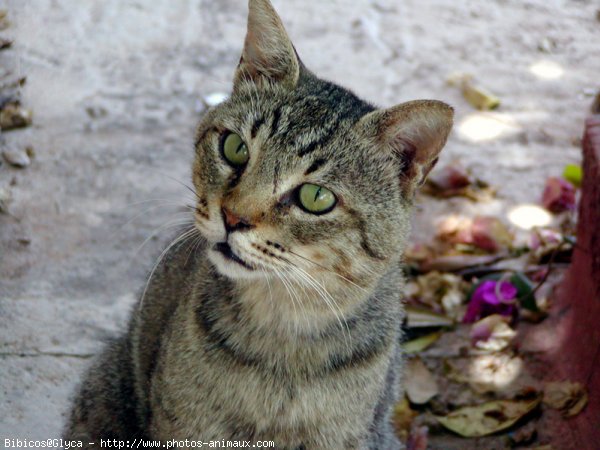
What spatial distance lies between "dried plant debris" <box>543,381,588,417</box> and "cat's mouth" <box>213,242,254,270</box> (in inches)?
70.2

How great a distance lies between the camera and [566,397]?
11.6ft

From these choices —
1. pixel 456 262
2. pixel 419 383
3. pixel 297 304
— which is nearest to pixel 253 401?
pixel 297 304

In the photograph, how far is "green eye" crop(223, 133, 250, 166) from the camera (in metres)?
2.65

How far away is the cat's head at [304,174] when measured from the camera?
98.1 inches

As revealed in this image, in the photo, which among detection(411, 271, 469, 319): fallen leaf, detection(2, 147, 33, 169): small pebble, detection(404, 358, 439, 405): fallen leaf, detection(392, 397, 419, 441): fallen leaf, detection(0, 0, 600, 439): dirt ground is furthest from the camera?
detection(2, 147, 33, 169): small pebble

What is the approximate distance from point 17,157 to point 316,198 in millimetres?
2845

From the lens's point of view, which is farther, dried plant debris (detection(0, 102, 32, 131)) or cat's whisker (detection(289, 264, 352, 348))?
dried plant debris (detection(0, 102, 32, 131))

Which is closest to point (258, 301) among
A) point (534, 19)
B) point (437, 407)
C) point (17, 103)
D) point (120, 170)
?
point (437, 407)

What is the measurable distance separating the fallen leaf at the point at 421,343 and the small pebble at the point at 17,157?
2.49 meters

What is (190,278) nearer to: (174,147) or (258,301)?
(258,301)

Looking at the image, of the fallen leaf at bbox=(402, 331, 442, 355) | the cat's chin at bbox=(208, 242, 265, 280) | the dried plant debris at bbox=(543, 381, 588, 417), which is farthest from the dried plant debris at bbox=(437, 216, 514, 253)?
the cat's chin at bbox=(208, 242, 265, 280)

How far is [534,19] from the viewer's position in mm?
6875

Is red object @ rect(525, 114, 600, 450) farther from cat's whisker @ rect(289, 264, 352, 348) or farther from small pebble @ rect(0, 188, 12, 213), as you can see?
small pebble @ rect(0, 188, 12, 213)

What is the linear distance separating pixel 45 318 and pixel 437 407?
6.27 feet
